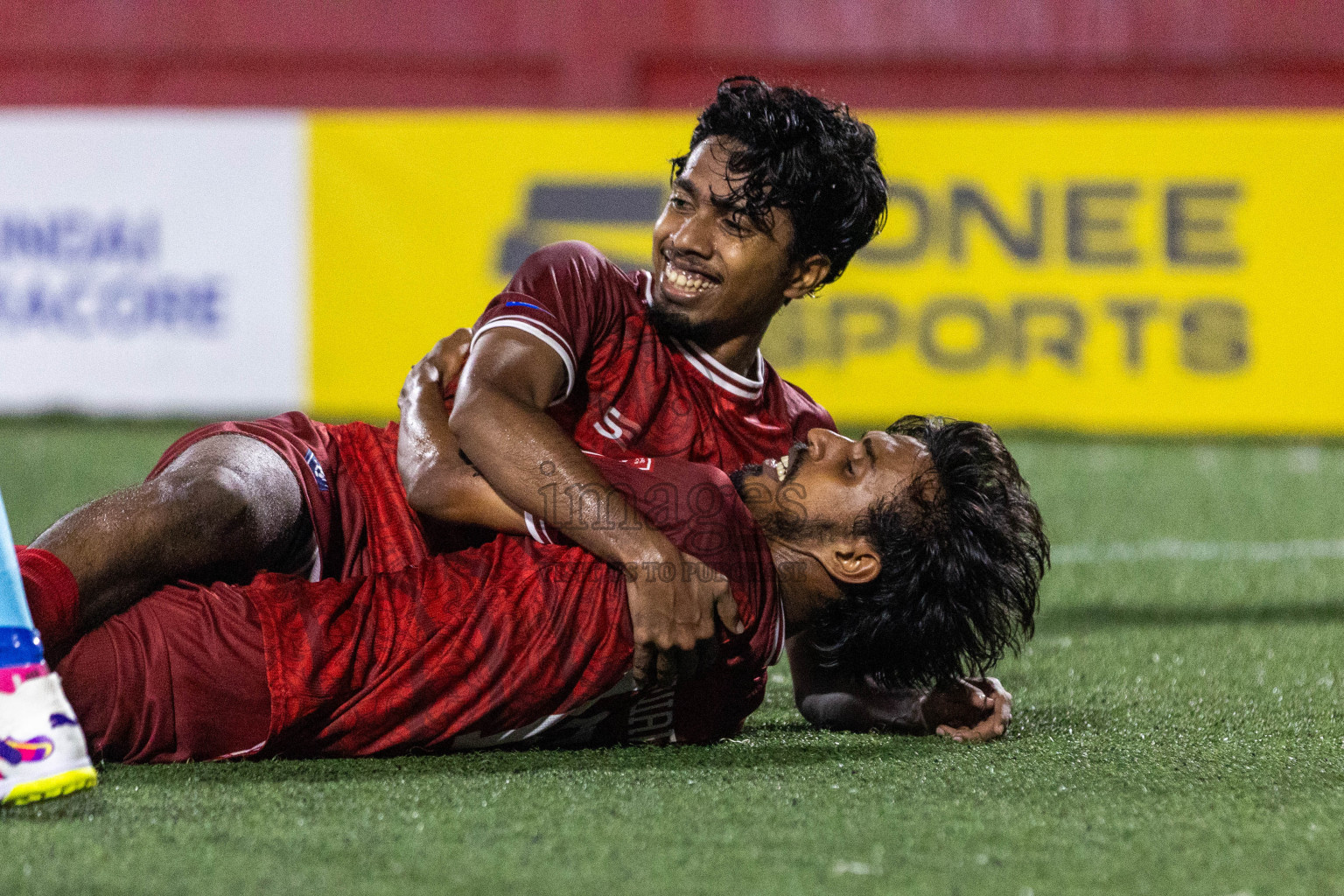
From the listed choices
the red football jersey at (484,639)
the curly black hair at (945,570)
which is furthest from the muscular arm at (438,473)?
the curly black hair at (945,570)

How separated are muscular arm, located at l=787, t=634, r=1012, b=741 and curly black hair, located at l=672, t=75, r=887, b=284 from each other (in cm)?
Answer: 87

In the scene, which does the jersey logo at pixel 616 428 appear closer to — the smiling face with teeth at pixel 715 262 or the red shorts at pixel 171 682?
the smiling face with teeth at pixel 715 262

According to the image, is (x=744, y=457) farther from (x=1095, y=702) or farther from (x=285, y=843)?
(x=285, y=843)

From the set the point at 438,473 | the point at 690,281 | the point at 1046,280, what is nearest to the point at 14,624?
the point at 438,473

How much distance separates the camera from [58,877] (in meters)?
2.08

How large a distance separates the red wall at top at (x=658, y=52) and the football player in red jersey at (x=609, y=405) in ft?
26.1

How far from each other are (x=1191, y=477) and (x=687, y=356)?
14.4 ft

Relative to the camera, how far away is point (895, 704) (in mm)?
3186

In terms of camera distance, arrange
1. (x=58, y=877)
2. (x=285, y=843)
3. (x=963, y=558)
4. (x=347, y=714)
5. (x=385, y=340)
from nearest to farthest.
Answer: (x=58, y=877), (x=285, y=843), (x=347, y=714), (x=963, y=558), (x=385, y=340)

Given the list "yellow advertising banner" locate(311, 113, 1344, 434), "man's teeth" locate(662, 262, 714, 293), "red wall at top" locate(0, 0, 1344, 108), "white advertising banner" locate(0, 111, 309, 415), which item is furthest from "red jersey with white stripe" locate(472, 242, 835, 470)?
"red wall at top" locate(0, 0, 1344, 108)

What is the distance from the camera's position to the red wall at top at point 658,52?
11266 mm

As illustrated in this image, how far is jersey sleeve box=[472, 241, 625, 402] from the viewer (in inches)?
123

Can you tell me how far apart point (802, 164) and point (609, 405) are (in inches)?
25.5

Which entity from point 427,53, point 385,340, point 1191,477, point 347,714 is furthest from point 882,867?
point 427,53
